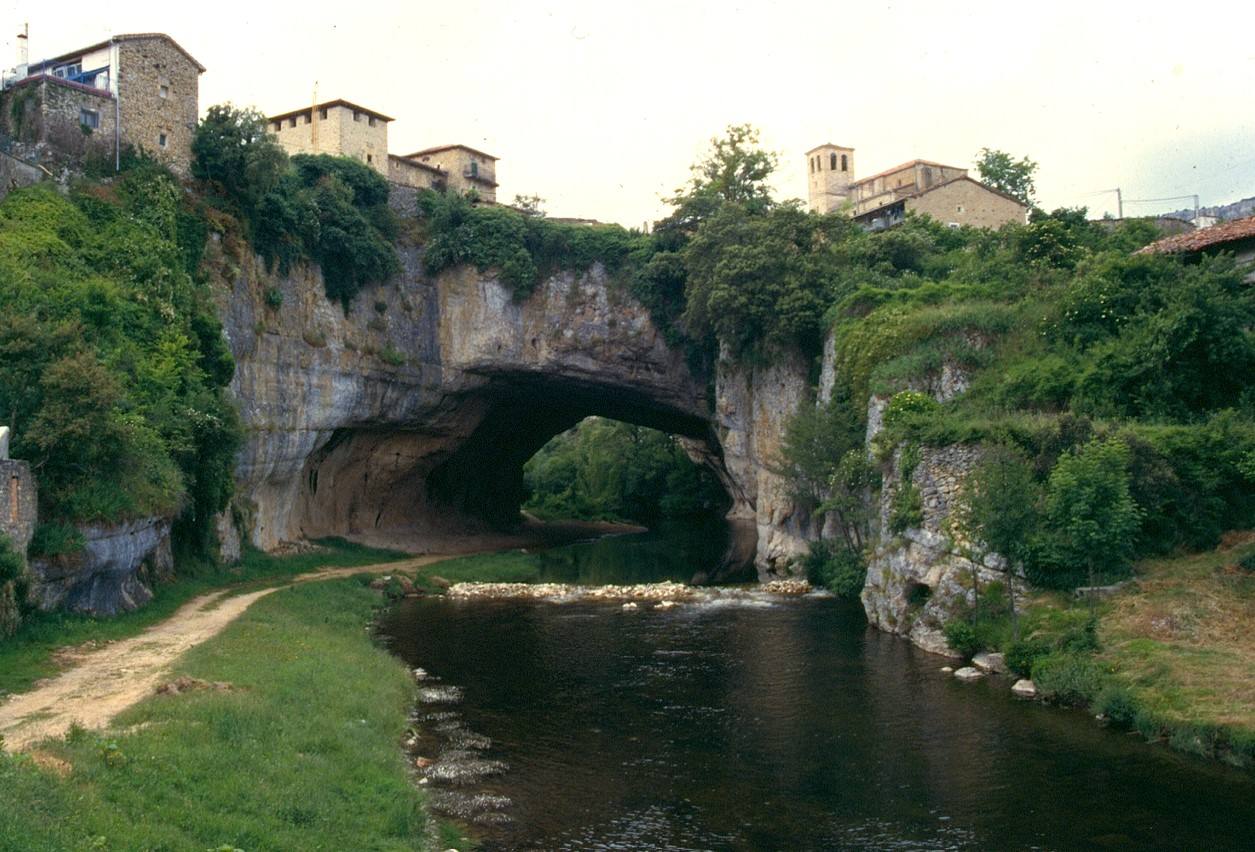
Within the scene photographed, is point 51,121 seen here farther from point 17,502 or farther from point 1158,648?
point 1158,648

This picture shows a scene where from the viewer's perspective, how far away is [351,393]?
155 feet

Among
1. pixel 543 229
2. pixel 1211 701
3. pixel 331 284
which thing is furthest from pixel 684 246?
pixel 1211 701

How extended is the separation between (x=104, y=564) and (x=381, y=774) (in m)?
11.7

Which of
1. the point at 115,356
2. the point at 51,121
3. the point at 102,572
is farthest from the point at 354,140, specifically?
the point at 102,572

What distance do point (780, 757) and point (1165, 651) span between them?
724 centimetres

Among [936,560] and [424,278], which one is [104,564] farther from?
[424,278]

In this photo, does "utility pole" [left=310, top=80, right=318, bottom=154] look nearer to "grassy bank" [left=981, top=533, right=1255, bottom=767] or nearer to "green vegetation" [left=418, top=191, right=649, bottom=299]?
"green vegetation" [left=418, top=191, right=649, bottom=299]

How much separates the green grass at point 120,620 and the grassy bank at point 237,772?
244cm

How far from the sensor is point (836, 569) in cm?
3531

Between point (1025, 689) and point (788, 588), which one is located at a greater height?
point (788, 588)

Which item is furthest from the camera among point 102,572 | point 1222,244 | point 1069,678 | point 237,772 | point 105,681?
point 1222,244

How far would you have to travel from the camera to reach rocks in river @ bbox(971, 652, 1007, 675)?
857 inches

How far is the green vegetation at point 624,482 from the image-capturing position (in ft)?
264

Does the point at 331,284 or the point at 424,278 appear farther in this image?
the point at 424,278
